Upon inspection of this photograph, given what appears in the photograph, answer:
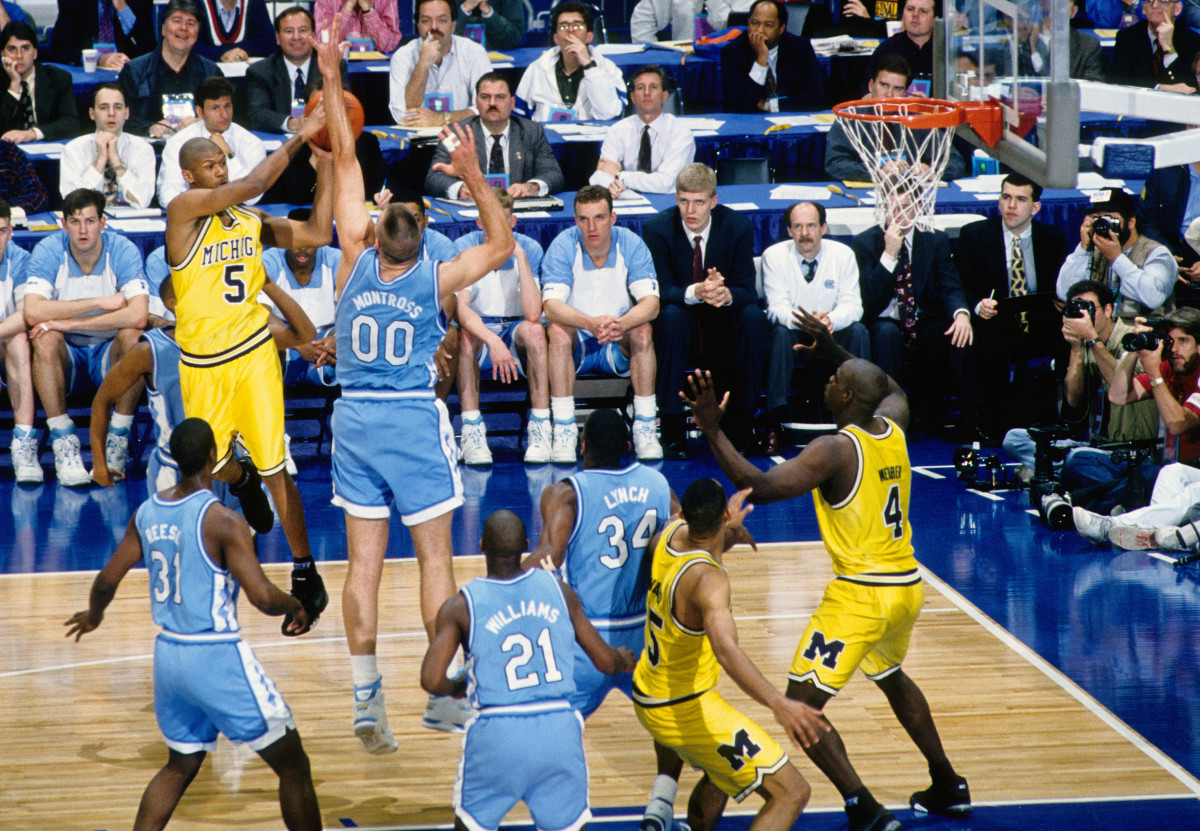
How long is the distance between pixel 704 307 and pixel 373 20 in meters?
5.00

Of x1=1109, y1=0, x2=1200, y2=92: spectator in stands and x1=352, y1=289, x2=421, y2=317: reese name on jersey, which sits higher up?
x1=1109, y1=0, x2=1200, y2=92: spectator in stands

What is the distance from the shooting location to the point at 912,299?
10297mm

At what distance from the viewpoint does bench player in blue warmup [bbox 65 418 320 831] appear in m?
4.33

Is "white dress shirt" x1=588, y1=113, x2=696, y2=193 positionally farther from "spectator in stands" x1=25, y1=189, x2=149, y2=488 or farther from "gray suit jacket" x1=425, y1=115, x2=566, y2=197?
"spectator in stands" x1=25, y1=189, x2=149, y2=488

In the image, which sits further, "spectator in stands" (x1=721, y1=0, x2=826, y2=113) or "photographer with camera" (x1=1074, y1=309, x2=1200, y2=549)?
"spectator in stands" (x1=721, y1=0, x2=826, y2=113)

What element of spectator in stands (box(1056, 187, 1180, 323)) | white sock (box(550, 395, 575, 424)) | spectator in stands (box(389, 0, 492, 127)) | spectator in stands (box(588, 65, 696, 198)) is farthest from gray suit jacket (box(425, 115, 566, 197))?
spectator in stands (box(1056, 187, 1180, 323))

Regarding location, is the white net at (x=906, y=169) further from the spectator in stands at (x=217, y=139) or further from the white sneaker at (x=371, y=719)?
the white sneaker at (x=371, y=719)

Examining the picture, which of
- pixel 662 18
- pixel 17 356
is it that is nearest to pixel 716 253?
pixel 17 356

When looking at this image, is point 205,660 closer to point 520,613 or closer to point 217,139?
point 520,613

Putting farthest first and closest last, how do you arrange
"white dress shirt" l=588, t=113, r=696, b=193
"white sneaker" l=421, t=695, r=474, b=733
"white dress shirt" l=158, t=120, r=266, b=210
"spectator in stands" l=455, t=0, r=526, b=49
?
"spectator in stands" l=455, t=0, r=526, b=49
"white dress shirt" l=588, t=113, r=696, b=193
"white dress shirt" l=158, t=120, r=266, b=210
"white sneaker" l=421, t=695, r=474, b=733

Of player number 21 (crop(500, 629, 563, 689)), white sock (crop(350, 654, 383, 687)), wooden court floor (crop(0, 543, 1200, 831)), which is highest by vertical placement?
player number 21 (crop(500, 629, 563, 689))

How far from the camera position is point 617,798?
509cm

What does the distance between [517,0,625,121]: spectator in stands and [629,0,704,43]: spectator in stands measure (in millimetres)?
1896

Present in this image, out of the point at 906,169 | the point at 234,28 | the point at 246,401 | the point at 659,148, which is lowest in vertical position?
the point at 246,401
